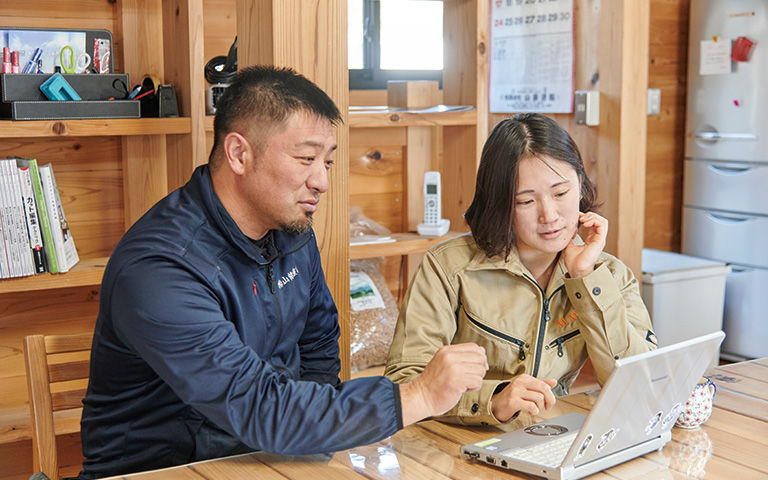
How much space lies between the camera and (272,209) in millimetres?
1495

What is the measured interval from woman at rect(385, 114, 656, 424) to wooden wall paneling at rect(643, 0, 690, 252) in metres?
2.77

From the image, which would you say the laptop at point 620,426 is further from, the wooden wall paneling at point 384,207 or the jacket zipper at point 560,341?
the wooden wall paneling at point 384,207

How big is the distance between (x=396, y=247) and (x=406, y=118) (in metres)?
0.42

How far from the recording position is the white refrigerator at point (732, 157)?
389 centimetres

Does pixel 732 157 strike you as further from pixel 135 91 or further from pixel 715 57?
pixel 135 91

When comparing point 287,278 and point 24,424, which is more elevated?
point 287,278

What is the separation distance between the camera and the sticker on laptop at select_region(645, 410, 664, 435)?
4.29 ft

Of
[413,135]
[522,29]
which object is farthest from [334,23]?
[522,29]

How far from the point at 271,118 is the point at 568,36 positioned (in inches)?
79.1

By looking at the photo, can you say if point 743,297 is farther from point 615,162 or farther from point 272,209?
point 272,209

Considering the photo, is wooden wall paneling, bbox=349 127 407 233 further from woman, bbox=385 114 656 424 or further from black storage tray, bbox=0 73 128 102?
woman, bbox=385 114 656 424

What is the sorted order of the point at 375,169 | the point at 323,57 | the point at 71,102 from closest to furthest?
the point at 323,57 < the point at 71,102 < the point at 375,169

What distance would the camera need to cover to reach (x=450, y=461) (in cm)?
131

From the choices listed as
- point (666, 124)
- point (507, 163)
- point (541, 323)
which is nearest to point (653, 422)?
point (541, 323)
